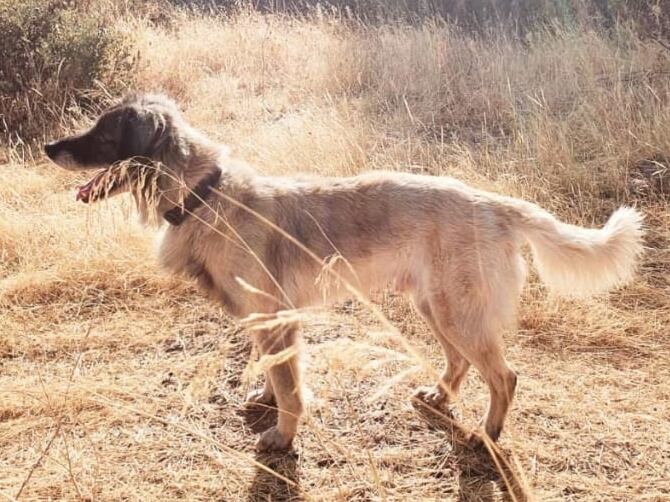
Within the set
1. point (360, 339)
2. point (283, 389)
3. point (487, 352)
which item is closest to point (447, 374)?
point (487, 352)

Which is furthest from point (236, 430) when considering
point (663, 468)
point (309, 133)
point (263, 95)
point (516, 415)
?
point (263, 95)

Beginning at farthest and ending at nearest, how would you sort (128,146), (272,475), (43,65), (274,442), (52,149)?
(43,65) < (52,149) < (128,146) < (274,442) < (272,475)

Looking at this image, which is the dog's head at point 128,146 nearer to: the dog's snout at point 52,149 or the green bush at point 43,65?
the dog's snout at point 52,149

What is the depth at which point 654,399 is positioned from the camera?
2.79m

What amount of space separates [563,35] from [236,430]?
6.33 m

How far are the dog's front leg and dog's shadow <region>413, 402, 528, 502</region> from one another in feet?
1.65

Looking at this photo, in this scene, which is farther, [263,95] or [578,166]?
[263,95]

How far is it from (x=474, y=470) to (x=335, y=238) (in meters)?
1.04

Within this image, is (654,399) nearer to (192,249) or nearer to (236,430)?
(236,430)

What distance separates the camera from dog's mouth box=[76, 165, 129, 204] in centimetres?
250

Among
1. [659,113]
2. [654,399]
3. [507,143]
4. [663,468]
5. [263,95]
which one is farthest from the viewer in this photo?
[263,95]

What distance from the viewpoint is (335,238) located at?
102 inches

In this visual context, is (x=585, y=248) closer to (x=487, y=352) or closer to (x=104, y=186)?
(x=487, y=352)

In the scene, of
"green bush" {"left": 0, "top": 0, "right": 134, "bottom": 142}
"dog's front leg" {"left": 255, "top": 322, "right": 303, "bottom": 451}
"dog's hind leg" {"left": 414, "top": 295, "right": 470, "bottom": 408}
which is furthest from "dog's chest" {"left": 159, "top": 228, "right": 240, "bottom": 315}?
"green bush" {"left": 0, "top": 0, "right": 134, "bottom": 142}
